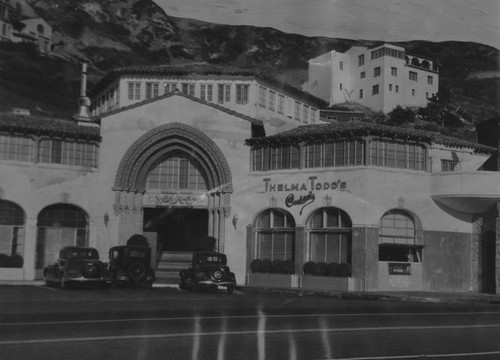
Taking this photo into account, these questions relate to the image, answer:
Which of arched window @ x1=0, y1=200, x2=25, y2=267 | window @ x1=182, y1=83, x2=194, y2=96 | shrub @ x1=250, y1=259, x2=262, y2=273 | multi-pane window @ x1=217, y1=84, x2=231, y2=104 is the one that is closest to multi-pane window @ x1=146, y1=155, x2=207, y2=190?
window @ x1=182, y1=83, x2=194, y2=96

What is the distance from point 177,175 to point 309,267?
899 centimetres

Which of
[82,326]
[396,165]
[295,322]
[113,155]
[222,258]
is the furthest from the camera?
[113,155]

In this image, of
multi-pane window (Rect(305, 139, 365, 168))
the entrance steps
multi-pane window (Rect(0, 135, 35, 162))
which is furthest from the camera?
the entrance steps

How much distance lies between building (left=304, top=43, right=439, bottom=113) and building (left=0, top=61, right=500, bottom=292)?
4248 mm

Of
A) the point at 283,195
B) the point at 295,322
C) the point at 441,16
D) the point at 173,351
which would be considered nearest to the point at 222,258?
the point at 283,195

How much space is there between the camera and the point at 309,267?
3131cm

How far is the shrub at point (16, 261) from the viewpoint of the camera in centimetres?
3081

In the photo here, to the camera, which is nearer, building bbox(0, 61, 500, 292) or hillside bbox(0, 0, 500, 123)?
hillside bbox(0, 0, 500, 123)

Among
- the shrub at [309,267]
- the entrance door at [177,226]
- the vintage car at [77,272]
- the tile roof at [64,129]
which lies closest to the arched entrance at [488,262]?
the shrub at [309,267]

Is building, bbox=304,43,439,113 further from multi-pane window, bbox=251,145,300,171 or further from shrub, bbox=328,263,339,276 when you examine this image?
shrub, bbox=328,263,339,276

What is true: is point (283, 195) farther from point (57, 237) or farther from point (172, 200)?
point (57, 237)

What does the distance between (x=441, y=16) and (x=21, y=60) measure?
5.58m

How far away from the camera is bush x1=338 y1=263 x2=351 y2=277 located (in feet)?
98.7

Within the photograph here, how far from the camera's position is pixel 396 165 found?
31000 millimetres
